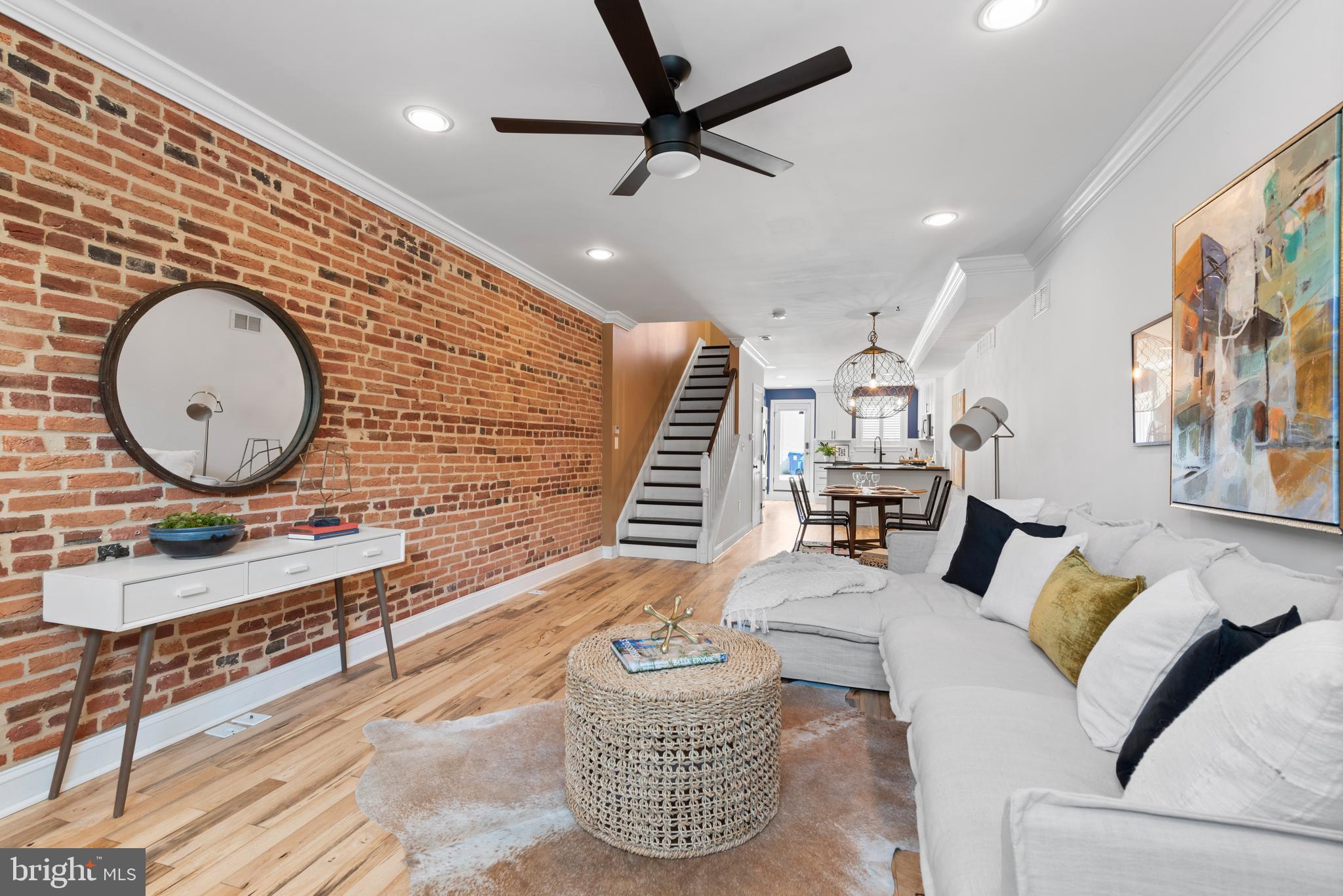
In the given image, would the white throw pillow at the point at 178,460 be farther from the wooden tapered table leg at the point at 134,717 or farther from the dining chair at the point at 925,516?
the dining chair at the point at 925,516

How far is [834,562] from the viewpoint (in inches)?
135

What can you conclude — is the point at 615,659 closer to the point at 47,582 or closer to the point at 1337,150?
the point at 47,582

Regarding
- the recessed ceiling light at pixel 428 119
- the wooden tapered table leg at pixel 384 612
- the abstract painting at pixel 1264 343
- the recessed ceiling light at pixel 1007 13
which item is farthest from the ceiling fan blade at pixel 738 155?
the wooden tapered table leg at pixel 384 612

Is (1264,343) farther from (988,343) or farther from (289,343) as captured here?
(988,343)

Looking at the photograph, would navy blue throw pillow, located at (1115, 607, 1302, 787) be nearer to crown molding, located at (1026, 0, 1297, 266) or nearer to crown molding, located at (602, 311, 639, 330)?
crown molding, located at (1026, 0, 1297, 266)

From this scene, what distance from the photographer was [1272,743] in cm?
88

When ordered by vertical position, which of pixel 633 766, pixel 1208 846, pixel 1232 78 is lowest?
pixel 633 766

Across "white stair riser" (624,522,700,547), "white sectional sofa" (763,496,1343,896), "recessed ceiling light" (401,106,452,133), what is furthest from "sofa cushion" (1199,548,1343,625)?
"white stair riser" (624,522,700,547)

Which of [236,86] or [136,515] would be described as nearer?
[136,515]

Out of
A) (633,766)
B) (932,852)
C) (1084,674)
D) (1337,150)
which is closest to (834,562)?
(1084,674)

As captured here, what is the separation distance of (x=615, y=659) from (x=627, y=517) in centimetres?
478

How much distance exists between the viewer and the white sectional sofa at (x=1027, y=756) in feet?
2.81

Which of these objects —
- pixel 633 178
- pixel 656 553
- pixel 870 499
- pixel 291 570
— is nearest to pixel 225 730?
pixel 291 570

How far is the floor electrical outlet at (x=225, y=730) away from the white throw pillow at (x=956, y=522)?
11.0 ft
